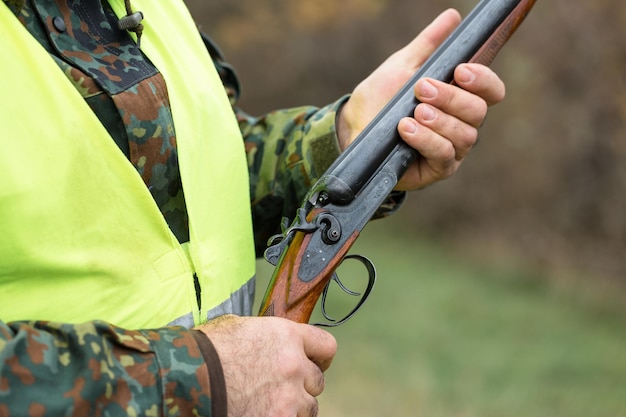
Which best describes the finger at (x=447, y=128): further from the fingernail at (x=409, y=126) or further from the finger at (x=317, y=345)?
the finger at (x=317, y=345)

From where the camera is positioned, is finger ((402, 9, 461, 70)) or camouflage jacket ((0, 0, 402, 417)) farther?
finger ((402, 9, 461, 70))

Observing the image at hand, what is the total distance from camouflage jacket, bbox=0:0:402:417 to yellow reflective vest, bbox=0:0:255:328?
6cm

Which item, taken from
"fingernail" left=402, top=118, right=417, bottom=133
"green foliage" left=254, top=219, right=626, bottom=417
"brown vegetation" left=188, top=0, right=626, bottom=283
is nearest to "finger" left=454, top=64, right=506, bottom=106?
"fingernail" left=402, top=118, right=417, bottom=133

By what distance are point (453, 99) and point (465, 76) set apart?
85mm

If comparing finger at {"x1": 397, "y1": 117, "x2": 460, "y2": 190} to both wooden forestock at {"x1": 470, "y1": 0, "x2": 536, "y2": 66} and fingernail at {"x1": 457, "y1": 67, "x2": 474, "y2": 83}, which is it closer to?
Result: fingernail at {"x1": 457, "y1": 67, "x2": 474, "y2": 83}

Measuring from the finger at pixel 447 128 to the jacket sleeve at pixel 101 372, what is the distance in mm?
992

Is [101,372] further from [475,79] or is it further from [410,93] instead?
[475,79]

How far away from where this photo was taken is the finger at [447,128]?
240cm

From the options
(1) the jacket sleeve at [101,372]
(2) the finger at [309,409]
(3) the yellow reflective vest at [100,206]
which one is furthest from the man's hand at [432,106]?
(1) the jacket sleeve at [101,372]

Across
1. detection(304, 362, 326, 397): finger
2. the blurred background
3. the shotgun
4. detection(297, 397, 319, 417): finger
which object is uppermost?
the shotgun

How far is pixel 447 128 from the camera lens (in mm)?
2455

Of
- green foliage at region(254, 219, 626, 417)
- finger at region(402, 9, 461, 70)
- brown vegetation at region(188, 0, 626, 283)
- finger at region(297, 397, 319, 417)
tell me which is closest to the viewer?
finger at region(297, 397, 319, 417)

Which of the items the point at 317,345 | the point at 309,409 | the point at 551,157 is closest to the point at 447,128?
the point at 317,345

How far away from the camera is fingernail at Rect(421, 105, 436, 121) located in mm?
2393
